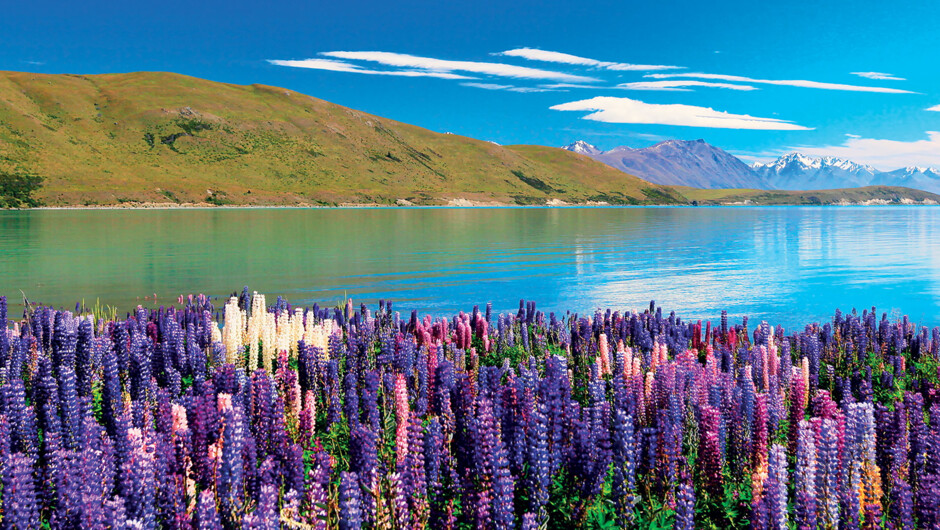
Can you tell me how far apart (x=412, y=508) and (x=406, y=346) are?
5.35 meters

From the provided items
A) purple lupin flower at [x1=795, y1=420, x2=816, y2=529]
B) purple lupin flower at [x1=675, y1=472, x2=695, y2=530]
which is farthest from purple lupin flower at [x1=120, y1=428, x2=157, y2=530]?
purple lupin flower at [x1=795, y1=420, x2=816, y2=529]

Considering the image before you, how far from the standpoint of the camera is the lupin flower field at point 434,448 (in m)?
5.36

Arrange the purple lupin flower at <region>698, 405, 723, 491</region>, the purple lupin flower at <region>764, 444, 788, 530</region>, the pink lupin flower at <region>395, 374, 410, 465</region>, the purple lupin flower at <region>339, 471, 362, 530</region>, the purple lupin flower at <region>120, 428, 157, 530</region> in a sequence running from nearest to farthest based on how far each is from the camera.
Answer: the purple lupin flower at <region>339, 471, 362, 530</region>
the purple lupin flower at <region>120, 428, 157, 530</region>
the purple lupin flower at <region>764, 444, 788, 530</region>
the pink lupin flower at <region>395, 374, 410, 465</region>
the purple lupin flower at <region>698, 405, 723, 491</region>

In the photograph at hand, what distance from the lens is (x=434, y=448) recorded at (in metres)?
6.30

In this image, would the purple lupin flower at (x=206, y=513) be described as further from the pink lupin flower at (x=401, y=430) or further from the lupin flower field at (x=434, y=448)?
the pink lupin flower at (x=401, y=430)

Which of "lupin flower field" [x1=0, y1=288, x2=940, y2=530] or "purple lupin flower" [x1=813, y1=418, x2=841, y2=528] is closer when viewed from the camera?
"lupin flower field" [x1=0, y1=288, x2=940, y2=530]

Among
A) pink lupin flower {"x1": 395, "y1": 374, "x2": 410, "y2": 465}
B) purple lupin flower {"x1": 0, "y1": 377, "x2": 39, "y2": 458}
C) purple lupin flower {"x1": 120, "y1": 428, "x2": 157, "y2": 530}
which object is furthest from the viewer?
purple lupin flower {"x1": 0, "y1": 377, "x2": 39, "y2": 458}

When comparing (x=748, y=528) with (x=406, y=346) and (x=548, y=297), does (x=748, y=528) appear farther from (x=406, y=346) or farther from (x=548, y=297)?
(x=548, y=297)

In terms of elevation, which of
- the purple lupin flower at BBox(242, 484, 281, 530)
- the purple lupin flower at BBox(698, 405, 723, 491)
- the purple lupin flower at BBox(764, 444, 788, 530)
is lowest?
the purple lupin flower at BBox(698, 405, 723, 491)

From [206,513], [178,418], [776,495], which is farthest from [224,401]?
[776,495]

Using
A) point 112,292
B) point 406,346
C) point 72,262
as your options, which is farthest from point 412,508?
point 72,262

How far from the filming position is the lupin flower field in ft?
17.6

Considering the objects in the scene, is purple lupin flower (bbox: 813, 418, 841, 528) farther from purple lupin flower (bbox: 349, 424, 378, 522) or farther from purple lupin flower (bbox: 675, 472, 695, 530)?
purple lupin flower (bbox: 349, 424, 378, 522)

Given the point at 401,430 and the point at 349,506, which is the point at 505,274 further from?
the point at 349,506
